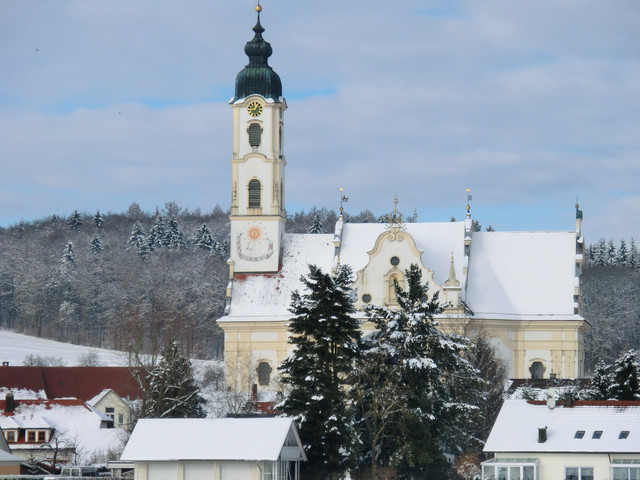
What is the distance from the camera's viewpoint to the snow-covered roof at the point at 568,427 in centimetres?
4991

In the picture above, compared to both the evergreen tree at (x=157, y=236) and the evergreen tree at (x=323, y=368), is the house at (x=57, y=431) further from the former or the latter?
the evergreen tree at (x=157, y=236)

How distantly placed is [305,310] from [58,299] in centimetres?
10588

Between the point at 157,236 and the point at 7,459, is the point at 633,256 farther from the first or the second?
the point at 7,459

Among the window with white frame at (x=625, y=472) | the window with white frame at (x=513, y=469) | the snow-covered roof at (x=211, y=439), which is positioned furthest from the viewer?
the snow-covered roof at (x=211, y=439)

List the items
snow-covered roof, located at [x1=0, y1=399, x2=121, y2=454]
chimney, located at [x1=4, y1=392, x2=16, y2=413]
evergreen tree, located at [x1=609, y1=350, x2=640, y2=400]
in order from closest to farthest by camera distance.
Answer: evergreen tree, located at [x1=609, y1=350, x2=640, y2=400] → snow-covered roof, located at [x1=0, y1=399, x2=121, y2=454] → chimney, located at [x1=4, y1=392, x2=16, y2=413]

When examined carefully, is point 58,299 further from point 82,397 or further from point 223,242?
point 82,397

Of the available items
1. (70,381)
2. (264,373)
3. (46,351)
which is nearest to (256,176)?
(264,373)

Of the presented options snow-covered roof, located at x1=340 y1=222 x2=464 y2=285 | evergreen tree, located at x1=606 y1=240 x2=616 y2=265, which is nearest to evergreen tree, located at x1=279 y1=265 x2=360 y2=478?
snow-covered roof, located at x1=340 y1=222 x2=464 y2=285

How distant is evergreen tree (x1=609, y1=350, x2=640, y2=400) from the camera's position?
57625mm

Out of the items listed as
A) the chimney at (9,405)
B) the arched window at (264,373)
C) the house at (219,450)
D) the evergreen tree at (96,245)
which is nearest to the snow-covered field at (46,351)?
the evergreen tree at (96,245)

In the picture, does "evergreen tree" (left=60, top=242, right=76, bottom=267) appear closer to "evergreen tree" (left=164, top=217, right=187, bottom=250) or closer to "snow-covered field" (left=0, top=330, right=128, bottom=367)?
"evergreen tree" (left=164, top=217, right=187, bottom=250)

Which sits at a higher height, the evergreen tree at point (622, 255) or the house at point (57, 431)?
the evergreen tree at point (622, 255)

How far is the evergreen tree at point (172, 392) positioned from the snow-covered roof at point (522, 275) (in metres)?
22.4

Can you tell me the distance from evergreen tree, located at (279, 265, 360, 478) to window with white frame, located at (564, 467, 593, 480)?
25.0 ft
